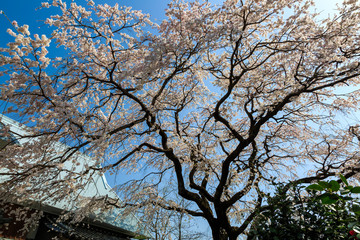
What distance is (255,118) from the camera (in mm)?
6324

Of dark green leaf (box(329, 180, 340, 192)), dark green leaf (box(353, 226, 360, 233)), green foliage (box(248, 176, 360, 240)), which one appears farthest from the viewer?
green foliage (box(248, 176, 360, 240))

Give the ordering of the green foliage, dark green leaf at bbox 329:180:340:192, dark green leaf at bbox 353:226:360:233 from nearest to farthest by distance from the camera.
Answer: dark green leaf at bbox 353:226:360:233
dark green leaf at bbox 329:180:340:192
the green foliage

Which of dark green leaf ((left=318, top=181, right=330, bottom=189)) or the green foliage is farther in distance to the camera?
the green foliage

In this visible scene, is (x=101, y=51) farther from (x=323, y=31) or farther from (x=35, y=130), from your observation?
(x=323, y=31)

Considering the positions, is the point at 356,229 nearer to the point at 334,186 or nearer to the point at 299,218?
the point at 334,186

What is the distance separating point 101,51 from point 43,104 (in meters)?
2.18

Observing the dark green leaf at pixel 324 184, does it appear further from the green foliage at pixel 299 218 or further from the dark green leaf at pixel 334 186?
the green foliage at pixel 299 218

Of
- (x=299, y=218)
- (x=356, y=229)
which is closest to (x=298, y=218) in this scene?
(x=299, y=218)

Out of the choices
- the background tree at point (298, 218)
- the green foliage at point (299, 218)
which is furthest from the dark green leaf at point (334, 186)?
the background tree at point (298, 218)

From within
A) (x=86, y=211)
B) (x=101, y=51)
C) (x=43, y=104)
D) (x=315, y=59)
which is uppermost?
(x=315, y=59)

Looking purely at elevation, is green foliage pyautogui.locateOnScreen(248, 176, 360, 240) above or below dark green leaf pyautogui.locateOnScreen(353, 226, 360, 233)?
above

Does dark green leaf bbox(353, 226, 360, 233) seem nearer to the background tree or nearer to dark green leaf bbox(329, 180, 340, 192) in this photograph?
dark green leaf bbox(329, 180, 340, 192)

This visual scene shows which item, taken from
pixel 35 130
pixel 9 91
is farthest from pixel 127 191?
pixel 9 91

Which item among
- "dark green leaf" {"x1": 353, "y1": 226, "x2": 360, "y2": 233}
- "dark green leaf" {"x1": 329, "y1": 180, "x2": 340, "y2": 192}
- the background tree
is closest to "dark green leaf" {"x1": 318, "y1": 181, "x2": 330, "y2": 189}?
"dark green leaf" {"x1": 329, "y1": 180, "x2": 340, "y2": 192}
